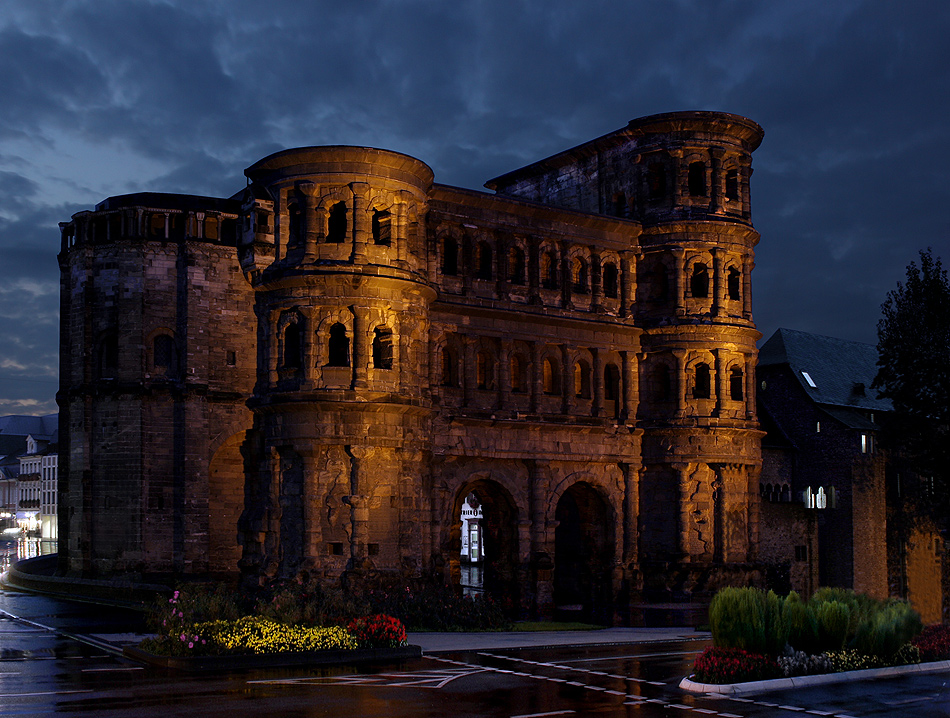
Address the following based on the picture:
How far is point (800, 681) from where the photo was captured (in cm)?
2352

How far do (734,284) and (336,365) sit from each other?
19032mm

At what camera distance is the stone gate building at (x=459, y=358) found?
39.0 meters

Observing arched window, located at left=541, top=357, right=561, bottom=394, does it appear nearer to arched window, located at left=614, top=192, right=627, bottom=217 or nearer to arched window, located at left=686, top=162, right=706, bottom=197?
arched window, located at left=614, top=192, right=627, bottom=217

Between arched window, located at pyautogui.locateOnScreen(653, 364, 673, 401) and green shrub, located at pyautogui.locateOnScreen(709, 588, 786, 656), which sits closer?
green shrub, located at pyautogui.locateOnScreen(709, 588, 786, 656)

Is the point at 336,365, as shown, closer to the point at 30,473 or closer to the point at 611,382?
the point at 611,382

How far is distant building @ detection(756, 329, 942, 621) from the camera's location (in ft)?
179

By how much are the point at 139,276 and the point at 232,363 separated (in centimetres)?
539

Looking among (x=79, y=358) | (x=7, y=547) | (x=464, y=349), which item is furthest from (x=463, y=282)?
(x=7, y=547)

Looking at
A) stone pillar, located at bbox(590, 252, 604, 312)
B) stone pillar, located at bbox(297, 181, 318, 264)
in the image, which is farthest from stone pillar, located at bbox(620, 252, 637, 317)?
stone pillar, located at bbox(297, 181, 318, 264)

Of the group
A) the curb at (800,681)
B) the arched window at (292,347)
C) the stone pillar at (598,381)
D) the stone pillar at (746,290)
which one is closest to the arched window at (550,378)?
the stone pillar at (598,381)

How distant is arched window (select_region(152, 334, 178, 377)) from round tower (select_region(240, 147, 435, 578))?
992 cm

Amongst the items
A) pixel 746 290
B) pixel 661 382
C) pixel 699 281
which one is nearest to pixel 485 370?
pixel 661 382

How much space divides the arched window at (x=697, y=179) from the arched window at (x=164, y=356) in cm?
2312

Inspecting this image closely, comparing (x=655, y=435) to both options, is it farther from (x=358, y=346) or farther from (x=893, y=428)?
(x=893, y=428)
